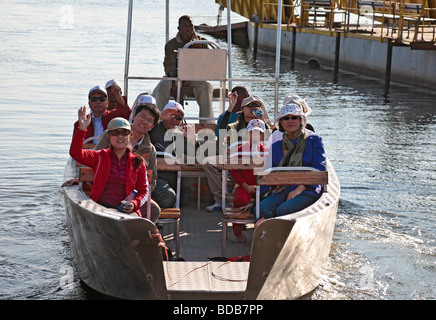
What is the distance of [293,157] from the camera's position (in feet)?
23.2

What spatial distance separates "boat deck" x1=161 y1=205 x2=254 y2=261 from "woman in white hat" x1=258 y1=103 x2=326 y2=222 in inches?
22.5

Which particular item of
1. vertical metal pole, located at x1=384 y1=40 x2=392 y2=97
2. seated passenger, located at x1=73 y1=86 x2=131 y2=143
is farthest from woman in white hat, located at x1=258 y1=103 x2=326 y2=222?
vertical metal pole, located at x1=384 y1=40 x2=392 y2=97

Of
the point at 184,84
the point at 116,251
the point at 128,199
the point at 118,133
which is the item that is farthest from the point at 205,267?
the point at 184,84

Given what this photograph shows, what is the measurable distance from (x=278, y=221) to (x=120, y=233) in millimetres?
1188

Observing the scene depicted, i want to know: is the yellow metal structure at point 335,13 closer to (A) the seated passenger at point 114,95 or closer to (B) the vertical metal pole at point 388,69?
(B) the vertical metal pole at point 388,69

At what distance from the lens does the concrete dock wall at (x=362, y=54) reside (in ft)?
75.5

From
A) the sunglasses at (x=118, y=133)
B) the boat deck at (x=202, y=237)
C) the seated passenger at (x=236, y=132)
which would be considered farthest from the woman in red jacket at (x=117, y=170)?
the seated passenger at (x=236, y=132)

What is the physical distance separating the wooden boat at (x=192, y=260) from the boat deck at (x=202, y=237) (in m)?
0.06

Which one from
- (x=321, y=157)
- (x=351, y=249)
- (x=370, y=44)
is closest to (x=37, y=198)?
(x=351, y=249)

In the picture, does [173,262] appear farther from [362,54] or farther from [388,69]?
[362,54]

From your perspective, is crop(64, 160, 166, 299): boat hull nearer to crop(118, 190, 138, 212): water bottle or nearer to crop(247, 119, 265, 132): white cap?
crop(118, 190, 138, 212): water bottle

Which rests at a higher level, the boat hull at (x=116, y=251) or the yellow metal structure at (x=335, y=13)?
the yellow metal structure at (x=335, y=13)

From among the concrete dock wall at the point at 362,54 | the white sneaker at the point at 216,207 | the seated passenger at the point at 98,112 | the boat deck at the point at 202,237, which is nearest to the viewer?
the boat deck at the point at 202,237

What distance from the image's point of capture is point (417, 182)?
1245 centimetres
